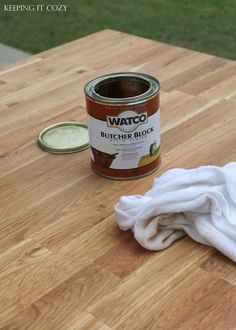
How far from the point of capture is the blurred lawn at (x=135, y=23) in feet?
8.93

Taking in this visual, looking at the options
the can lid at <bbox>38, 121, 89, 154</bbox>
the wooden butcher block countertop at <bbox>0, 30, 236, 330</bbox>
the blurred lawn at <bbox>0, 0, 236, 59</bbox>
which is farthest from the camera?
the blurred lawn at <bbox>0, 0, 236, 59</bbox>

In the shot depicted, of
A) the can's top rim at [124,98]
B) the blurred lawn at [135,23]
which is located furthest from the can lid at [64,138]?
the blurred lawn at [135,23]

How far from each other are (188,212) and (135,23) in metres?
2.39

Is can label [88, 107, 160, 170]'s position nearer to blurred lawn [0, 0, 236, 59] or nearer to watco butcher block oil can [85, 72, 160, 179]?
watco butcher block oil can [85, 72, 160, 179]

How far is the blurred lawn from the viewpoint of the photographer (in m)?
2.72

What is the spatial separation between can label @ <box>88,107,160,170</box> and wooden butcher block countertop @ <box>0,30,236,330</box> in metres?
0.03

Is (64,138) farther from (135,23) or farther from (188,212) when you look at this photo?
(135,23)

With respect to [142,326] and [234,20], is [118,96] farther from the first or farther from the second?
[234,20]

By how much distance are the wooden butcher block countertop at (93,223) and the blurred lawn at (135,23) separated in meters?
1.48

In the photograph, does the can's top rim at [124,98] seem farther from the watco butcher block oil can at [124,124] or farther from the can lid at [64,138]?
the can lid at [64,138]

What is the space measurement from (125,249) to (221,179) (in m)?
0.15

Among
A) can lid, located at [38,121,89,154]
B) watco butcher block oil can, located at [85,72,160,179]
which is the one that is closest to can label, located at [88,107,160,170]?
watco butcher block oil can, located at [85,72,160,179]

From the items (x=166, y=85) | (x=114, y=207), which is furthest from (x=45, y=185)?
(x=166, y=85)

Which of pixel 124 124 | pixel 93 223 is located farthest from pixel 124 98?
pixel 93 223
